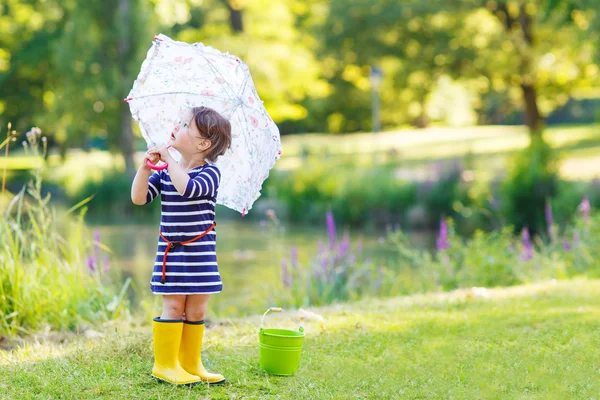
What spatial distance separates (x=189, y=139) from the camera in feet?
12.5

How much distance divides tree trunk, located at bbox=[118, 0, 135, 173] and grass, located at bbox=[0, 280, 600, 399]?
17.3 metres

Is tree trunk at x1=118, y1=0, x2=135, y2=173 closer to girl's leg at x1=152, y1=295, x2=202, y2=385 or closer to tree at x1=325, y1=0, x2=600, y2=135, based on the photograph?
tree at x1=325, y1=0, x2=600, y2=135

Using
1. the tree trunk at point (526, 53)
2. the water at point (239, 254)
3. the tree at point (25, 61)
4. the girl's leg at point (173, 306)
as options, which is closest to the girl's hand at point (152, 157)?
the girl's leg at point (173, 306)

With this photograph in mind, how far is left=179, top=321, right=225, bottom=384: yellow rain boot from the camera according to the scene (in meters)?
3.84

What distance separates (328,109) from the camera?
Answer: 3878cm

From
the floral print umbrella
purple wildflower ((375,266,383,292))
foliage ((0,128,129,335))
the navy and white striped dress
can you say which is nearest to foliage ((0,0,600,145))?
purple wildflower ((375,266,383,292))

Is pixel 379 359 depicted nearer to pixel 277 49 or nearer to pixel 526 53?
pixel 526 53

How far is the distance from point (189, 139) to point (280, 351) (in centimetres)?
114

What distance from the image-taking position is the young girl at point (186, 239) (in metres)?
3.69

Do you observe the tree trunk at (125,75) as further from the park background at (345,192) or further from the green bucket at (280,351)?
the green bucket at (280,351)

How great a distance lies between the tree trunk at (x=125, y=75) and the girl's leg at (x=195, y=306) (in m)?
18.4

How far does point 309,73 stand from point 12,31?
11.9m

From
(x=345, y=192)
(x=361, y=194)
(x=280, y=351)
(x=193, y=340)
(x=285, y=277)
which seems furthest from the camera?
(x=345, y=192)

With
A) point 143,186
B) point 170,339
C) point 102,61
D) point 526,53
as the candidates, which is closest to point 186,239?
point 143,186
